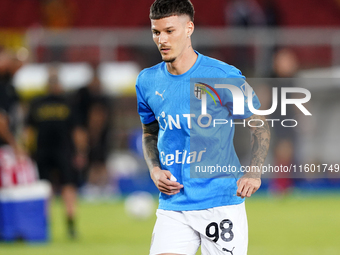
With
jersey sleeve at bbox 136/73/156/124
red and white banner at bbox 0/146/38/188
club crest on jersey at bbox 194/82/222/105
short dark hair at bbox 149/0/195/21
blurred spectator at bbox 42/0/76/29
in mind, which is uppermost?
blurred spectator at bbox 42/0/76/29

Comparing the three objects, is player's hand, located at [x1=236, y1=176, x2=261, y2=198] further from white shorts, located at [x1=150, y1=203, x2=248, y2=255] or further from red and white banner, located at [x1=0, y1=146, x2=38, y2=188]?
red and white banner, located at [x1=0, y1=146, x2=38, y2=188]

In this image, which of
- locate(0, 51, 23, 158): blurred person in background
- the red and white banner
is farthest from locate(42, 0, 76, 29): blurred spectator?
the red and white banner

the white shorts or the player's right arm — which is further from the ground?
the player's right arm

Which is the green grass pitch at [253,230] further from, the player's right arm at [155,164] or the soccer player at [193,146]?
the soccer player at [193,146]

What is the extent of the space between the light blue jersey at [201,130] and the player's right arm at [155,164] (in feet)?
0.28

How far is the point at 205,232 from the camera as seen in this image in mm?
3611

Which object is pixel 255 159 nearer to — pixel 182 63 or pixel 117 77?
pixel 182 63

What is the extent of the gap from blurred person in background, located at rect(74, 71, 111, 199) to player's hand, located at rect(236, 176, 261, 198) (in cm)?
923

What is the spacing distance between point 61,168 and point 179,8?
17.9ft

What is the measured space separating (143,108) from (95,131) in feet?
29.8

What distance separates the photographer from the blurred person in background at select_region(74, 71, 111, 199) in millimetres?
12500

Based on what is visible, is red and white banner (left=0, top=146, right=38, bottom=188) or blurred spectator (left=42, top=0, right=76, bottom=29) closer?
red and white banner (left=0, top=146, right=38, bottom=188)

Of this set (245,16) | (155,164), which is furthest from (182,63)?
(245,16)

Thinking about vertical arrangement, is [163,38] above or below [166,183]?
above
